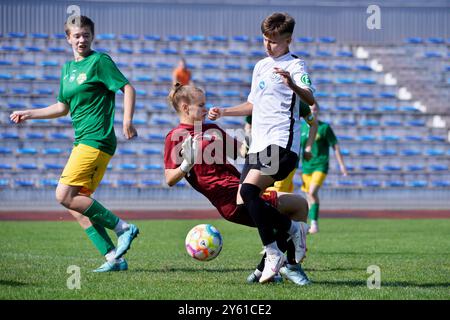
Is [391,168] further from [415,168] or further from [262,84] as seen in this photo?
[262,84]

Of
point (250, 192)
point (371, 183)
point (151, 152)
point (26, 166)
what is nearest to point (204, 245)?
point (250, 192)

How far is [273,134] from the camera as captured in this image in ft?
22.5

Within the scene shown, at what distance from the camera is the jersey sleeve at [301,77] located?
22.3ft

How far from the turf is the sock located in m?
0.42

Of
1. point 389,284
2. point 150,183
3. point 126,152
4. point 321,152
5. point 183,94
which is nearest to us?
point 389,284

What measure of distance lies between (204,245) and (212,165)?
2.43ft

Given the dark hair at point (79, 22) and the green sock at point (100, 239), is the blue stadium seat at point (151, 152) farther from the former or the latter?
the dark hair at point (79, 22)

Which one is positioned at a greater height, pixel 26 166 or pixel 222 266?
pixel 26 166

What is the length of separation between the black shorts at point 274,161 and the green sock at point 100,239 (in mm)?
1968

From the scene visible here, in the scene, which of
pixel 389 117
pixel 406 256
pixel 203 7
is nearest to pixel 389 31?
pixel 389 117

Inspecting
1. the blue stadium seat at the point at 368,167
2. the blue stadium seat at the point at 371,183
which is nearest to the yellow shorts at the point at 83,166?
the blue stadium seat at the point at 371,183

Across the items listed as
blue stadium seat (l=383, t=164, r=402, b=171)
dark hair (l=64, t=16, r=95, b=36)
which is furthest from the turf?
blue stadium seat (l=383, t=164, r=402, b=171)

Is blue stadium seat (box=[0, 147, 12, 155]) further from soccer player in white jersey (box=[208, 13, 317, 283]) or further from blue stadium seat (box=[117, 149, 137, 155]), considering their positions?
soccer player in white jersey (box=[208, 13, 317, 283])
